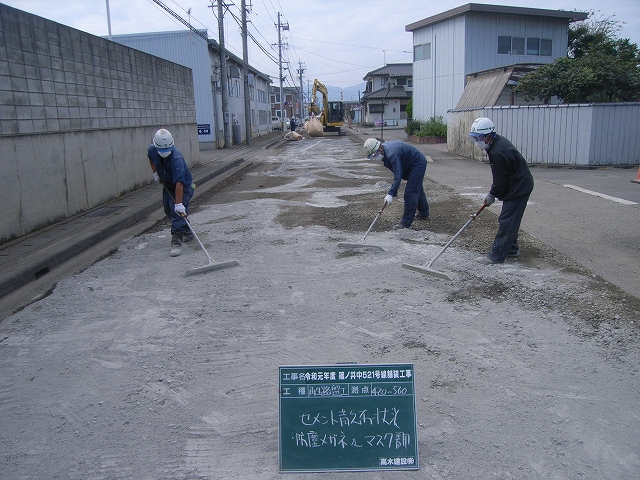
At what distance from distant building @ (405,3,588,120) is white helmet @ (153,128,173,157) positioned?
66.3 ft

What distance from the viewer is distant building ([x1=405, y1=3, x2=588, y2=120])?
25781mm

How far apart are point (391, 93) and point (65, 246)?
52435 mm

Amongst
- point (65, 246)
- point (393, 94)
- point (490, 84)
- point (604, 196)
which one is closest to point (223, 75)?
point (490, 84)

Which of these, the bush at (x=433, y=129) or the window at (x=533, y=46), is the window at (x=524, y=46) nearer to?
the window at (x=533, y=46)

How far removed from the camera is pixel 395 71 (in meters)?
58.5

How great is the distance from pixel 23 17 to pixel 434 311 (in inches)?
→ 306

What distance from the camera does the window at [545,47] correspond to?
27.1 metres

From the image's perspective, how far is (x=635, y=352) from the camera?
4.04 meters

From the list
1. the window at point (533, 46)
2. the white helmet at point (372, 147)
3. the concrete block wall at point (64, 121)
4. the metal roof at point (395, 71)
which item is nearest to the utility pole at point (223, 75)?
the concrete block wall at point (64, 121)

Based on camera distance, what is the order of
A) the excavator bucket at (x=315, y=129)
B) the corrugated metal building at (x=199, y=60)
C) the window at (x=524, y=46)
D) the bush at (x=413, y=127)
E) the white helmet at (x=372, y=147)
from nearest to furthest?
the white helmet at (x=372, y=147)
the window at (x=524, y=46)
the corrugated metal building at (x=199, y=60)
the bush at (x=413, y=127)
the excavator bucket at (x=315, y=129)

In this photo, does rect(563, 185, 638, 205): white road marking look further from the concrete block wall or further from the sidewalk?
the concrete block wall

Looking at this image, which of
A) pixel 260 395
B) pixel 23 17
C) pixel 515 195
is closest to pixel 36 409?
pixel 260 395

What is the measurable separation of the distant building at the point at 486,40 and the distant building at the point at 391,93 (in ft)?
85.1

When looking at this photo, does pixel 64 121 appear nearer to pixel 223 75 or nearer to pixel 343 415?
pixel 343 415
